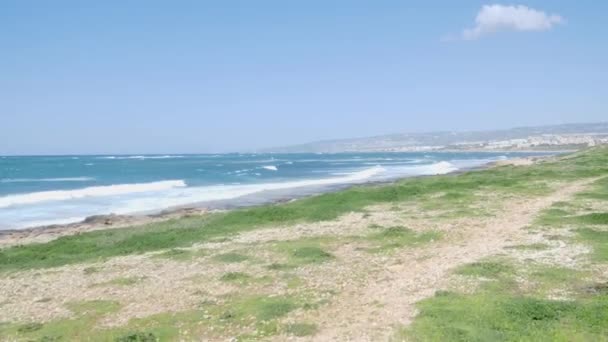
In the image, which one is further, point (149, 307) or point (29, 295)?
point (29, 295)

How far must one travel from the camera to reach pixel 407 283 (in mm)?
14773

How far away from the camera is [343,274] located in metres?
16.1

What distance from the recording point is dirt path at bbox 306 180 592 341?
1176cm

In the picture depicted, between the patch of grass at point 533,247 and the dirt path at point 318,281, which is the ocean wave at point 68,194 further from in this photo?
the patch of grass at point 533,247

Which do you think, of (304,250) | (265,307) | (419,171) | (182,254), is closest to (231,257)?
(182,254)

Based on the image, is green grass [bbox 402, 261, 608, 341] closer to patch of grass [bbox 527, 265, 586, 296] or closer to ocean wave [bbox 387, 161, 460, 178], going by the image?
patch of grass [bbox 527, 265, 586, 296]

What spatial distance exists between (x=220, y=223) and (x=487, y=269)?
50.1 ft

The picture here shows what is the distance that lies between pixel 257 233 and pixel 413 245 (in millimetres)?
7801

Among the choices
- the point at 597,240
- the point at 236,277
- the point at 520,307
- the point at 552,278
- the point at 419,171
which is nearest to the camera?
the point at 520,307

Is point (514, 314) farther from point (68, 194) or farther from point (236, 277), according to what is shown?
point (68, 194)

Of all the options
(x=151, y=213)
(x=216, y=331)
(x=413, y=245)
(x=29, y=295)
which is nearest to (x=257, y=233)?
(x=413, y=245)

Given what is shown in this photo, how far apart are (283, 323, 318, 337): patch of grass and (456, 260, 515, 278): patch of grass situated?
550 cm

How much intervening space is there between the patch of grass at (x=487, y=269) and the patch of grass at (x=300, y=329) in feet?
18.0

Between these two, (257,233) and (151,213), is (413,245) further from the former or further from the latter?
(151,213)
